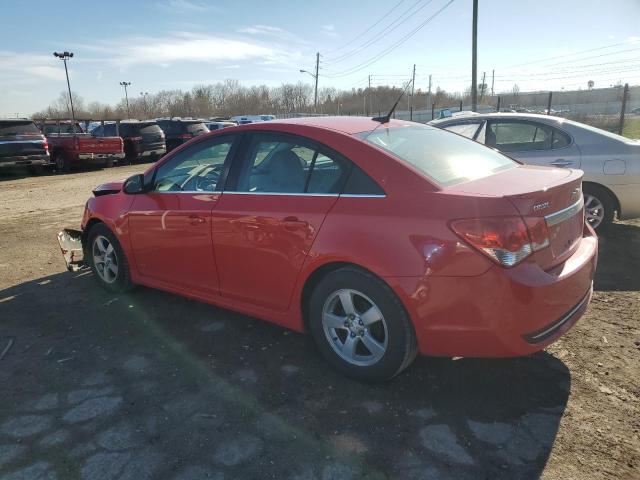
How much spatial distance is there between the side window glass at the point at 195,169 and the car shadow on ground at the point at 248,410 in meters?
1.17

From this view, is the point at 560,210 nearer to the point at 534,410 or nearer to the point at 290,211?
the point at 534,410

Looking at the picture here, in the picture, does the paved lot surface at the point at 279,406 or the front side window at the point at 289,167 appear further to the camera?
the front side window at the point at 289,167

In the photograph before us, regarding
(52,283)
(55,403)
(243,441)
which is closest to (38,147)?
(52,283)

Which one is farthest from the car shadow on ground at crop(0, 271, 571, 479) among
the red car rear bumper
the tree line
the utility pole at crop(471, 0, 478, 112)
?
the tree line

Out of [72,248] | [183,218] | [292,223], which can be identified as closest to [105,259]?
[72,248]

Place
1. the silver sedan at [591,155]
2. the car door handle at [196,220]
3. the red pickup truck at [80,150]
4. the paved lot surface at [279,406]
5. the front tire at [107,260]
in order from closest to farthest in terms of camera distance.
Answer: the paved lot surface at [279,406] → the car door handle at [196,220] → the front tire at [107,260] → the silver sedan at [591,155] → the red pickup truck at [80,150]

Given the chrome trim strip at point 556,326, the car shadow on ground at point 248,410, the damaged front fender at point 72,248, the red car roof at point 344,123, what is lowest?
the car shadow on ground at point 248,410

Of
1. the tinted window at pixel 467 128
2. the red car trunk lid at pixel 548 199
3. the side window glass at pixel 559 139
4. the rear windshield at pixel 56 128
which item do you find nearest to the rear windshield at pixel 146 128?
the rear windshield at pixel 56 128

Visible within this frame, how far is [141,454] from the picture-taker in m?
2.48

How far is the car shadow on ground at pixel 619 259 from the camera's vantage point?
182 inches

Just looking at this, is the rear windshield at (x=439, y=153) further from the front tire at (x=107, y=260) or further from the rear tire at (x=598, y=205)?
the rear tire at (x=598, y=205)

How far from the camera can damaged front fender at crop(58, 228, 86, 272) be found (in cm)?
522

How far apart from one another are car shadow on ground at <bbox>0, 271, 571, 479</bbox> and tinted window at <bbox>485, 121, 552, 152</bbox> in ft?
12.2

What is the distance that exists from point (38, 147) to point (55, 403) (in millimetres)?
15507
